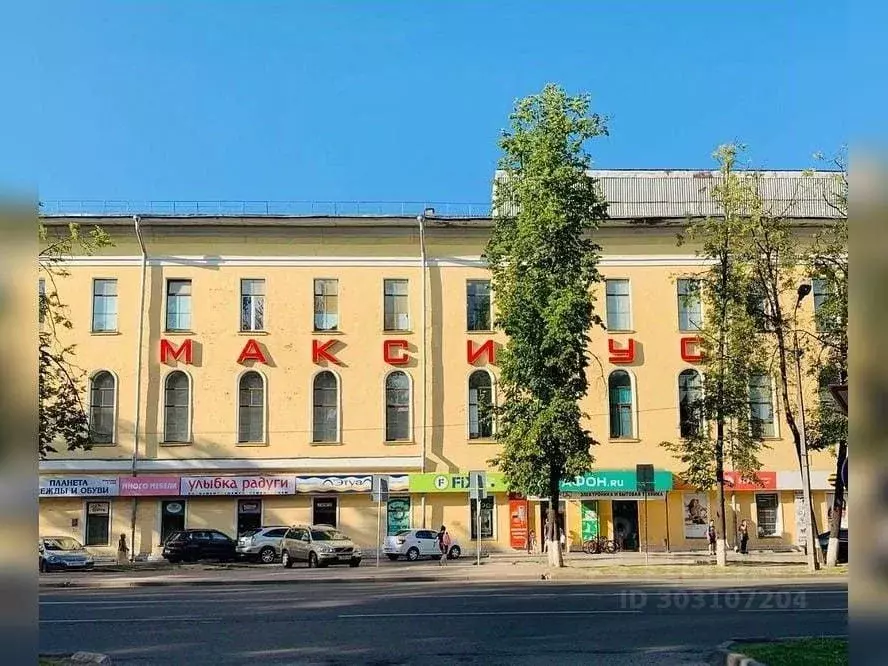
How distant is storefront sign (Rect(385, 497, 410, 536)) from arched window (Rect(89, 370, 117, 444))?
476 inches

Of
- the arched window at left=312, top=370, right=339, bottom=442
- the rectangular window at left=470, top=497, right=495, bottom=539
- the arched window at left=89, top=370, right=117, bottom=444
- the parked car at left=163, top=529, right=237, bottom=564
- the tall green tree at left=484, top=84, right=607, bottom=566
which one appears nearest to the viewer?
the tall green tree at left=484, top=84, right=607, bottom=566

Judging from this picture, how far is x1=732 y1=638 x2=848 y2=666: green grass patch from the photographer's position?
9.57m

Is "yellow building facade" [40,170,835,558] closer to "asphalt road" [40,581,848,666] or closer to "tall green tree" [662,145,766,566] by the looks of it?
"tall green tree" [662,145,766,566]

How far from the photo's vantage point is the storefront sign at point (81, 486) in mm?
38156

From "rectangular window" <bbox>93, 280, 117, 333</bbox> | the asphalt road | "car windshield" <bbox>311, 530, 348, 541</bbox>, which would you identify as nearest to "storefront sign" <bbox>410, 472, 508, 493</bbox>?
"car windshield" <bbox>311, 530, 348, 541</bbox>

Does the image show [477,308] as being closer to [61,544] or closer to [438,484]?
[438,484]

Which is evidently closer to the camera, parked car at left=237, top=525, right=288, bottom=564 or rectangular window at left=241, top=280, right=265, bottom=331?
parked car at left=237, top=525, right=288, bottom=564

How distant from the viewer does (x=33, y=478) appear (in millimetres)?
3598

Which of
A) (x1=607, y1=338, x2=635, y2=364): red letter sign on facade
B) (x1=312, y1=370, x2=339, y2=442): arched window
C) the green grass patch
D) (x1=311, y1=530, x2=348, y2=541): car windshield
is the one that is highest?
(x1=607, y1=338, x2=635, y2=364): red letter sign on facade

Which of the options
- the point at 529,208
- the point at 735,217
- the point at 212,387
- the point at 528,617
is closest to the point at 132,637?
the point at 528,617

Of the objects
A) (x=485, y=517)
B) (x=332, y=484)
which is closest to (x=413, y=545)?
(x=485, y=517)

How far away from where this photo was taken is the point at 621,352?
40594 mm

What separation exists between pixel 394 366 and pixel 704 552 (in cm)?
1503
